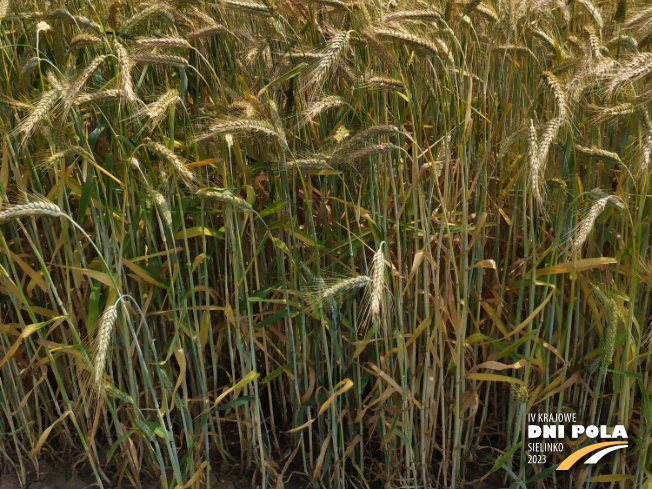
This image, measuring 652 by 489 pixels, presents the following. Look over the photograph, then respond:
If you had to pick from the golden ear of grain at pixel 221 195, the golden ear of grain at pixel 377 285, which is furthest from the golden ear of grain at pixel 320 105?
the golden ear of grain at pixel 377 285

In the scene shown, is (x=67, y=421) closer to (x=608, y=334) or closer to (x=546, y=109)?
(x=608, y=334)

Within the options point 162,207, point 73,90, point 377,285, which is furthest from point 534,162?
point 73,90

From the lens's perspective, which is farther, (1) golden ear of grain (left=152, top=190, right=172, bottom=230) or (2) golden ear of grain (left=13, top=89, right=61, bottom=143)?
(1) golden ear of grain (left=152, top=190, right=172, bottom=230)

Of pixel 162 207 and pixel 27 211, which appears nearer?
pixel 27 211

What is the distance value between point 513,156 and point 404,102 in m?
0.37

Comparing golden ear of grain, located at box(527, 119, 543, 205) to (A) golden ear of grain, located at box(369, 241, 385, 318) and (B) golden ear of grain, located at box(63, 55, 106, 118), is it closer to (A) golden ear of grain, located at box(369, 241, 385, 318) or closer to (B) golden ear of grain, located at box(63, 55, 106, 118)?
(A) golden ear of grain, located at box(369, 241, 385, 318)

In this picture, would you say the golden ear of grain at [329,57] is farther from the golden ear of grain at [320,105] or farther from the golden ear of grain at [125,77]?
the golden ear of grain at [125,77]

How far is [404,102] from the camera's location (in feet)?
5.98

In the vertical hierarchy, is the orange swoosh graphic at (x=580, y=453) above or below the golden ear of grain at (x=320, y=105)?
below

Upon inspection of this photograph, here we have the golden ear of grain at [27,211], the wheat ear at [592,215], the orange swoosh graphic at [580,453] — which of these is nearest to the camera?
the golden ear of grain at [27,211]

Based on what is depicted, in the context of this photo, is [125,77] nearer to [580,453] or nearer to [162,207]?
[162,207]

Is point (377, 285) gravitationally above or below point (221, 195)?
below

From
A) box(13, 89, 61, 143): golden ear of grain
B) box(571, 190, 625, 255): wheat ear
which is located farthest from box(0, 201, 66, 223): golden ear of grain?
box(571, 190, 625, 255): wheat ear

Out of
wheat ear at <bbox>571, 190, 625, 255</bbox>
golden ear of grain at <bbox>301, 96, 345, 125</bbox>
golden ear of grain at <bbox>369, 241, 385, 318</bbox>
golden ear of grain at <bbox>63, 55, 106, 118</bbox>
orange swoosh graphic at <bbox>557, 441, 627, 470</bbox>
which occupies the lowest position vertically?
orange swoosh graphic at <bbox>557, 441, 627, 470</bbox>
